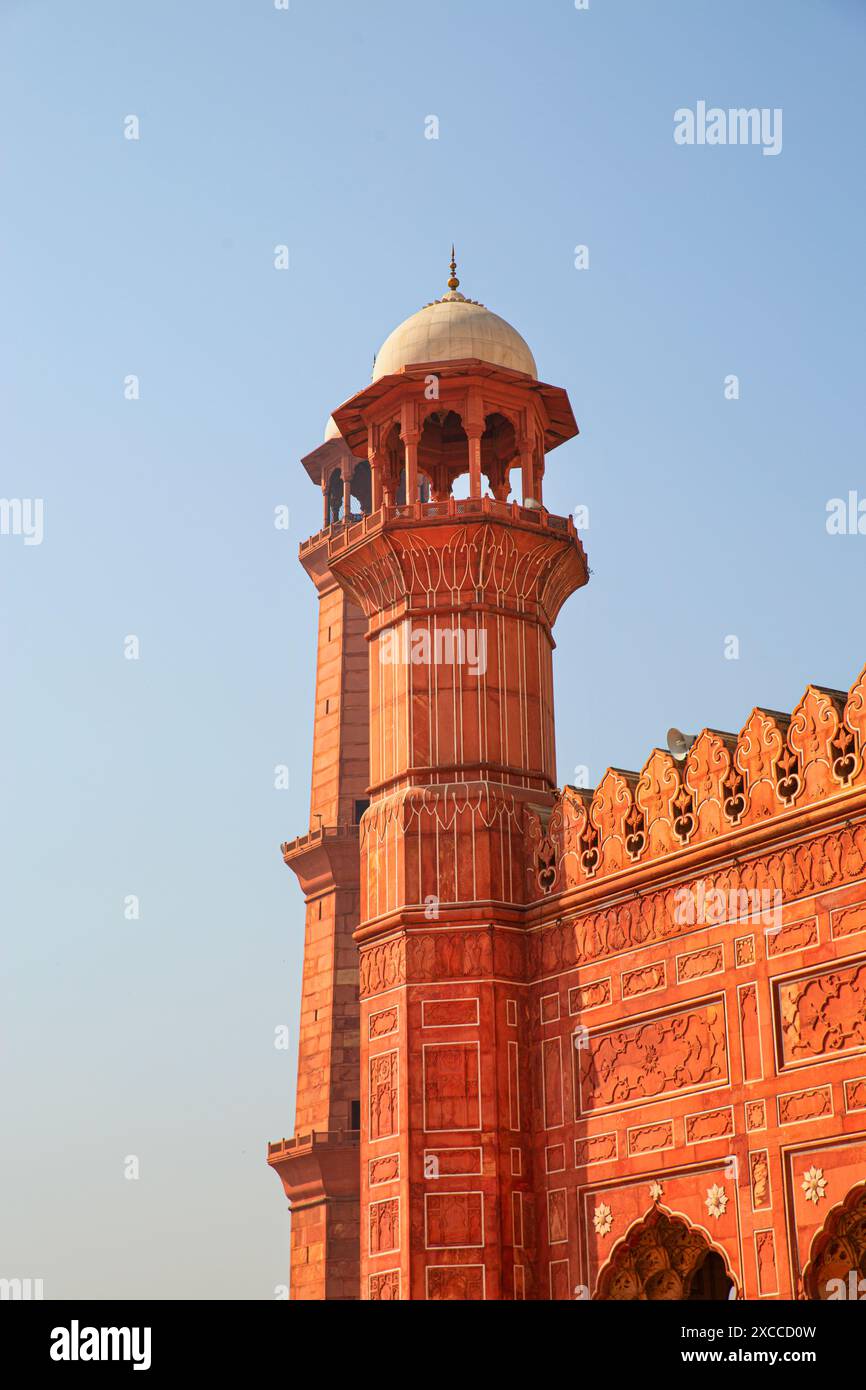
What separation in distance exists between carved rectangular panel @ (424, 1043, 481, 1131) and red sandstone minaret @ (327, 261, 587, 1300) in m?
0.02

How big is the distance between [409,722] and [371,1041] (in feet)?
11.2

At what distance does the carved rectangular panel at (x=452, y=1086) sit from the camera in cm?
2006

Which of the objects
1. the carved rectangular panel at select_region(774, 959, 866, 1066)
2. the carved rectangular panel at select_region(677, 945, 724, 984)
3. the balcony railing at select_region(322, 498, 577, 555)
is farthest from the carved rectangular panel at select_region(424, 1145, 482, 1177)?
the balcony railing at select_region(322, 498, 577, 555)

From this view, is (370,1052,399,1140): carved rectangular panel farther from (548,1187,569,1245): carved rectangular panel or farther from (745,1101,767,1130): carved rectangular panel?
(745,1101,767,1130): carved rectangular panel

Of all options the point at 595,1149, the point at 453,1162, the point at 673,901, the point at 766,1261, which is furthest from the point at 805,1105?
the point at 453,1162

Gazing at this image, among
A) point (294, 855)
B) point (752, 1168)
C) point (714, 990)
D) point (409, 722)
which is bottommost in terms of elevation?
point (752, 1168)

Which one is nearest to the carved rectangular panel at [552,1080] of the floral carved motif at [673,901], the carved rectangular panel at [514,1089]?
the carved rectangular panel at [514,1089]

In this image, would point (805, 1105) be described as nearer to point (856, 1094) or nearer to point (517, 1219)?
point (856, 1094)

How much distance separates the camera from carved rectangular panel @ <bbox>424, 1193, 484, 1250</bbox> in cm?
1966
